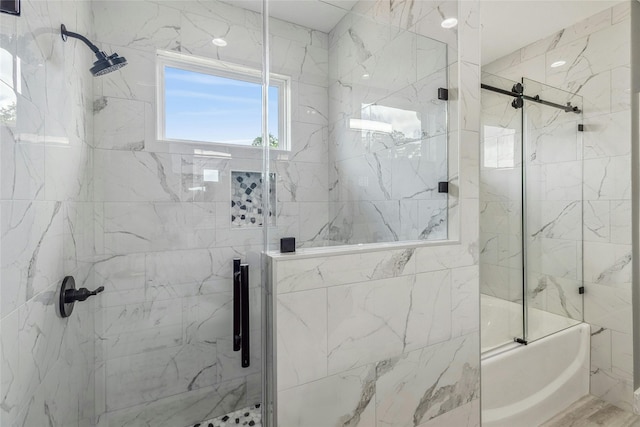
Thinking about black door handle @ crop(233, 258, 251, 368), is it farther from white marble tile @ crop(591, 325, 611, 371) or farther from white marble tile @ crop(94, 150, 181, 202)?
white marble tile @ crop(591, 325, 611, 371)

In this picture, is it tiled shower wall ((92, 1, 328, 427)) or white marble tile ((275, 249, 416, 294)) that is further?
→ tiled shower wall ((92, 1, 328, 427))

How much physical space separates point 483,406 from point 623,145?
1.84 m

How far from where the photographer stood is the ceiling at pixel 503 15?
4.71 ft

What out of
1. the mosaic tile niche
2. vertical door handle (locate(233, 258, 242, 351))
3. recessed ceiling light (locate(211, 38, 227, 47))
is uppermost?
recessed ceiling light (locate(211, 38, 227, 47))

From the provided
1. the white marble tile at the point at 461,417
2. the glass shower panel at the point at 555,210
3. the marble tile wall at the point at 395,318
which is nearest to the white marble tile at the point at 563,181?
the glass shower panel at the point at 555,210

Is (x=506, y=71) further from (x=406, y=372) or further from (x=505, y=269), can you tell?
(x=406, y=372)

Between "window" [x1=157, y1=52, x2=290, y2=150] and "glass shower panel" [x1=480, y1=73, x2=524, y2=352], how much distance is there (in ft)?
4.61

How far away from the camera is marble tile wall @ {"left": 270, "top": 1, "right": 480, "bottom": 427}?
42.5 inches

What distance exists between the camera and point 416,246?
133 centimetres

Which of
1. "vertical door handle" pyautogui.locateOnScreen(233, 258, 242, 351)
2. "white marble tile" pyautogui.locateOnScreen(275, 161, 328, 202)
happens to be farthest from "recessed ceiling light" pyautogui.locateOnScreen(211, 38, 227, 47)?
"vertical door handle" pyautogui.locateOnScreen(233, 258, 242, 351)

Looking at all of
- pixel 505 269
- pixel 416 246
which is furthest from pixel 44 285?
pixel 505 269

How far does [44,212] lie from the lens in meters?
0.97

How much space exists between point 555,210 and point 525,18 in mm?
1352

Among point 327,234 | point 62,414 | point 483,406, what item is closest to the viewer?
point 62,414
